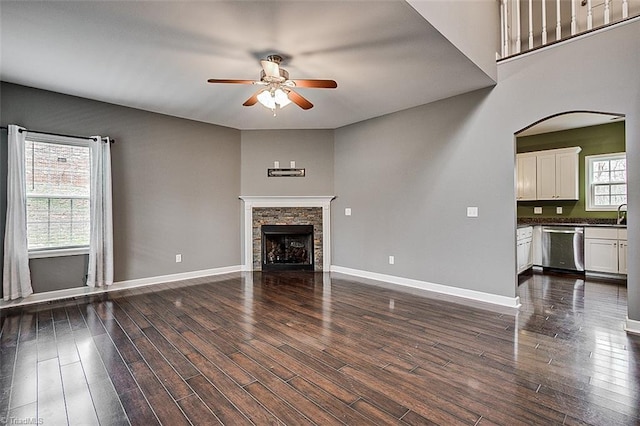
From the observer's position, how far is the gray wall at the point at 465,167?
10.0ft

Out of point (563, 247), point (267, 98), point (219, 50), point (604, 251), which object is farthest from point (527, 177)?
point (219, 50)

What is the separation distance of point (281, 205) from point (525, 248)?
14.9 ft

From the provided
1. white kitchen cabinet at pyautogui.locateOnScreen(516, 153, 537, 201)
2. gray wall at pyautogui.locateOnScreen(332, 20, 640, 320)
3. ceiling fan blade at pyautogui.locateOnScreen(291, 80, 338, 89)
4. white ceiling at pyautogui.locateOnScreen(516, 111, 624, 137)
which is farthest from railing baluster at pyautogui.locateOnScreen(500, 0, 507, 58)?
white kitchen cabinet at pyautogui.locateOnScreen(516, 153, 537, 201)

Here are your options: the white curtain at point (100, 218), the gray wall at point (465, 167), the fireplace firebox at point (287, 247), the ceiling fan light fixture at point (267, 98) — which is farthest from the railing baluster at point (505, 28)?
the white curtain at point (100, 218)

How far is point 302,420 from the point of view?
5.72ft

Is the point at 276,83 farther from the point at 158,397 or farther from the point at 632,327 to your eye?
the point at 632,327

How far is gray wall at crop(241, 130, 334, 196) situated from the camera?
233 inches

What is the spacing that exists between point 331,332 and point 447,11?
3138mm

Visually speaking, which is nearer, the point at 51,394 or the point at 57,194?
the point at 51,394

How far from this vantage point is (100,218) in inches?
169

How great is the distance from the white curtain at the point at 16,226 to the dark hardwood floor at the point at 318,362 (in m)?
0.31

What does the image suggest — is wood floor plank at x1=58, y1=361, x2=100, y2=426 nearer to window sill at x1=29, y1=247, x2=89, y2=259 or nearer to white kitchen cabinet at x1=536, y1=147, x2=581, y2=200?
window sill at x1=29, y1=247, x2=89, y2=259

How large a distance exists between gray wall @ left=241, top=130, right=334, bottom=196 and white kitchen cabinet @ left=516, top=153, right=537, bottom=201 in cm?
393

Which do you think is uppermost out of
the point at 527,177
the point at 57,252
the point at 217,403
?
the point at 527,177
